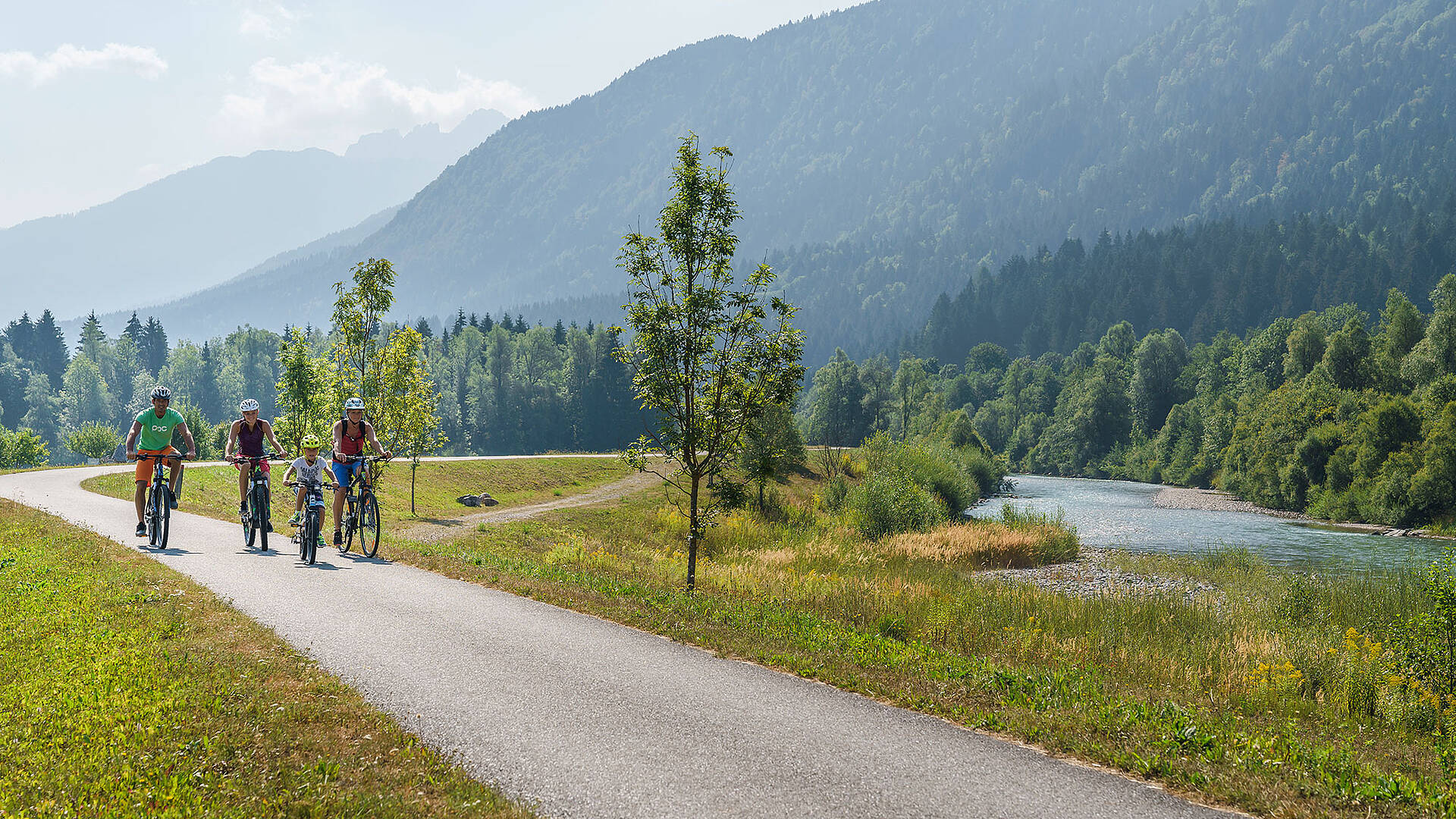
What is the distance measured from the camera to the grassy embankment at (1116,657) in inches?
266

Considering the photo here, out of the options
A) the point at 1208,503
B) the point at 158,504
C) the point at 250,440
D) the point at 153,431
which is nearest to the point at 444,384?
the point at 1208,503

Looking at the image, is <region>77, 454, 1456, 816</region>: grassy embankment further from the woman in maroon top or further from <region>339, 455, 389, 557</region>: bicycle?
the woman in maroon top

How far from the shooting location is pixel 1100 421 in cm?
12688

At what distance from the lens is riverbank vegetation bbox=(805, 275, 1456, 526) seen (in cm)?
5891

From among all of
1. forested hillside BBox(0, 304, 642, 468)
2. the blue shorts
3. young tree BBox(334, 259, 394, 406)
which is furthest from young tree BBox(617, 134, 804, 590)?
forested hillside BBox(0, 304, 642, 468)

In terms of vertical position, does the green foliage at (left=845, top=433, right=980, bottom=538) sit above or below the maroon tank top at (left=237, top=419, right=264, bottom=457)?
below

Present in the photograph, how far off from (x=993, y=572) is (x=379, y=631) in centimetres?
2833

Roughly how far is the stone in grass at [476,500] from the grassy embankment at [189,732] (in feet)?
119

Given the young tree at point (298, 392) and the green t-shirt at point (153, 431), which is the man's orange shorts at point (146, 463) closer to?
the green t-shirt at point (153, 431)

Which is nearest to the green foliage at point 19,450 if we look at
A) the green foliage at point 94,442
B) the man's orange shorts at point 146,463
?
the green foliage at point 94,442

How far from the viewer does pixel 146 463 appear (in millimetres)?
17250

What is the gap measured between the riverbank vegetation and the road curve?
59711 mm

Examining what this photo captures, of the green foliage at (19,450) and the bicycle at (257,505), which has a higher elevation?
the bicycle at (257,505)

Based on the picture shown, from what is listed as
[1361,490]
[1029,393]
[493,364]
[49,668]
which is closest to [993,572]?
[49,668]
